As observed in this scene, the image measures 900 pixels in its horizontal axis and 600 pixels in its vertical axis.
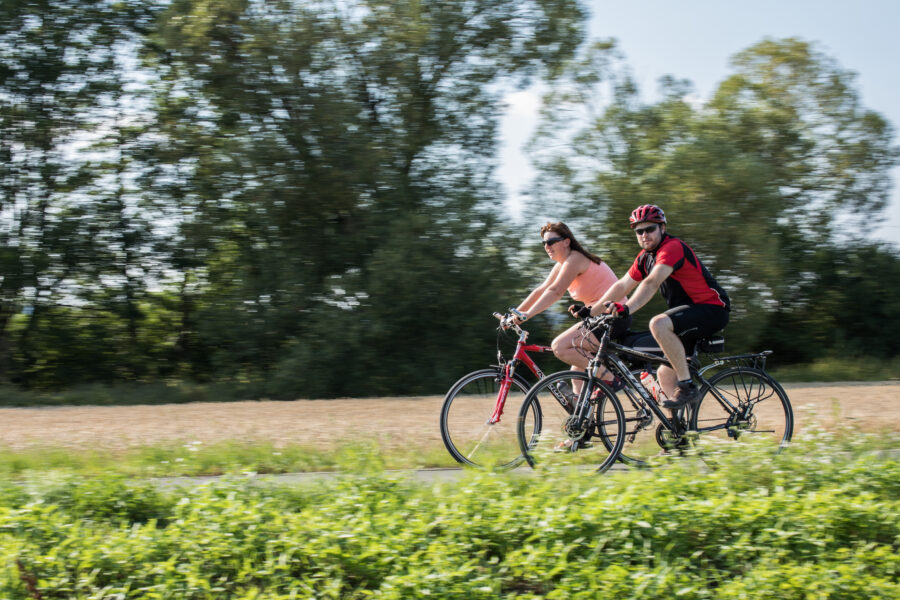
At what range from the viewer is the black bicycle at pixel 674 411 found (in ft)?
21.0

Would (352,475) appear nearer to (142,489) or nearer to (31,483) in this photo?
(142,489)

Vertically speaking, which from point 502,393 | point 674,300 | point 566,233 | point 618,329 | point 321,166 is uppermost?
point 321,166

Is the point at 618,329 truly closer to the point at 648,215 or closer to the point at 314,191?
the point at 648,215

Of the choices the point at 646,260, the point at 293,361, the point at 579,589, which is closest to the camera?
the point at 579,589

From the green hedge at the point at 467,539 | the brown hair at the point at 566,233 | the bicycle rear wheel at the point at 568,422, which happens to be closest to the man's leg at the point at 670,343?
the bicycle rear wheel at the point at 568,422

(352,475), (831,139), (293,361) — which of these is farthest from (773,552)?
(831,139)

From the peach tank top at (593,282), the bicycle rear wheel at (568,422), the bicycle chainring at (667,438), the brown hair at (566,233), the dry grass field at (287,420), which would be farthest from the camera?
the dry grass field at (287,420)

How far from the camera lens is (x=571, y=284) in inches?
278

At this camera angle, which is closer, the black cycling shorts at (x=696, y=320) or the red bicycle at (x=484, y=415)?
the black cycling shorts at (x=696, y=320)

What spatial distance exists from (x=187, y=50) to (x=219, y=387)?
548 centimetres

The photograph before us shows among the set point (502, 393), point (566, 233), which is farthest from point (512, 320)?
point (566, 233)

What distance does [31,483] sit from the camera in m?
5.38

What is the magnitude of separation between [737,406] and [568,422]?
1.41 meters

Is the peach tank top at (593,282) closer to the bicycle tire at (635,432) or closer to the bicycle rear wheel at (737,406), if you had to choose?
the bicycle tire at (635,432)
